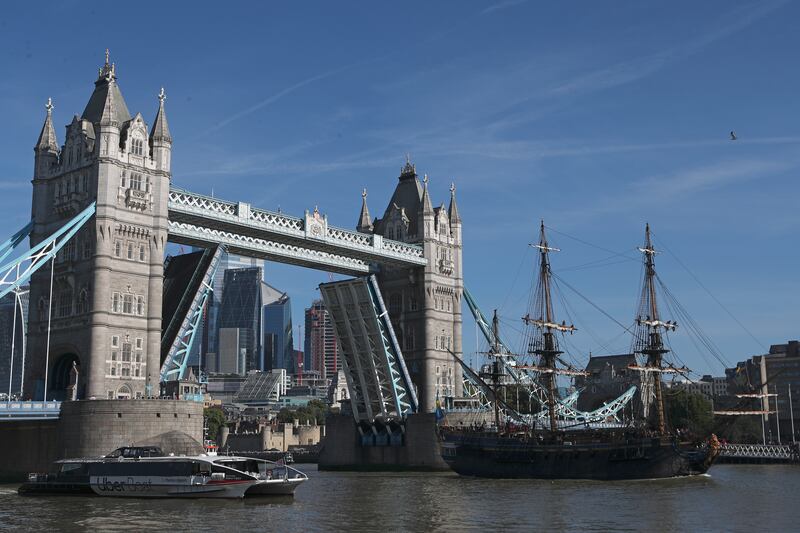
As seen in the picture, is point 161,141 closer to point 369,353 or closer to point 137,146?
point 137,146

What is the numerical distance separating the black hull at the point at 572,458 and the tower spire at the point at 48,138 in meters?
36.6

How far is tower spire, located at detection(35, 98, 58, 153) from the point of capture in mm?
67500

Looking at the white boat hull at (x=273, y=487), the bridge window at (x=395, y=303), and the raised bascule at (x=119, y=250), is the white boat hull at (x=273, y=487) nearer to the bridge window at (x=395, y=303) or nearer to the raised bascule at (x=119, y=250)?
the raised bascule at (x=119, y=250)

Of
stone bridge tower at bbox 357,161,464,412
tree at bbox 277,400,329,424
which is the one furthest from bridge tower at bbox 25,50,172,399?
tree at bbox 277,400,329,424

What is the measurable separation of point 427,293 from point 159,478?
130 feet

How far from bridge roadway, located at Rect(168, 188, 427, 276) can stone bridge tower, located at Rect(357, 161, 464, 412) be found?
2.00m

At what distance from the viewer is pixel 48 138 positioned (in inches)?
2670

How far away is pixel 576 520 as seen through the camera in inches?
1603

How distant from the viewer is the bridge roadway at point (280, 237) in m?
68.7

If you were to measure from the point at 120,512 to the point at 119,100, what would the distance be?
107 feet

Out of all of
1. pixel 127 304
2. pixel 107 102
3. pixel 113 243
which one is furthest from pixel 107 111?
pixel 127 304

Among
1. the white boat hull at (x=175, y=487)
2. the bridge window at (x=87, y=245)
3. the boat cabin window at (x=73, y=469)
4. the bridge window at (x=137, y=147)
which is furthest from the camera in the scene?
the bridge window at (x=137, y=147)

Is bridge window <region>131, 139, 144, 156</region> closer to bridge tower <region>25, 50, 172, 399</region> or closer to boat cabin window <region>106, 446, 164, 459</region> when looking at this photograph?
bridge tower <region>25, 50, 172, 399</region>

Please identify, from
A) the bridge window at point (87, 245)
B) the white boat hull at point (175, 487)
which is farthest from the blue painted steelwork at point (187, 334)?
the white boat hull at point (175, 487)
